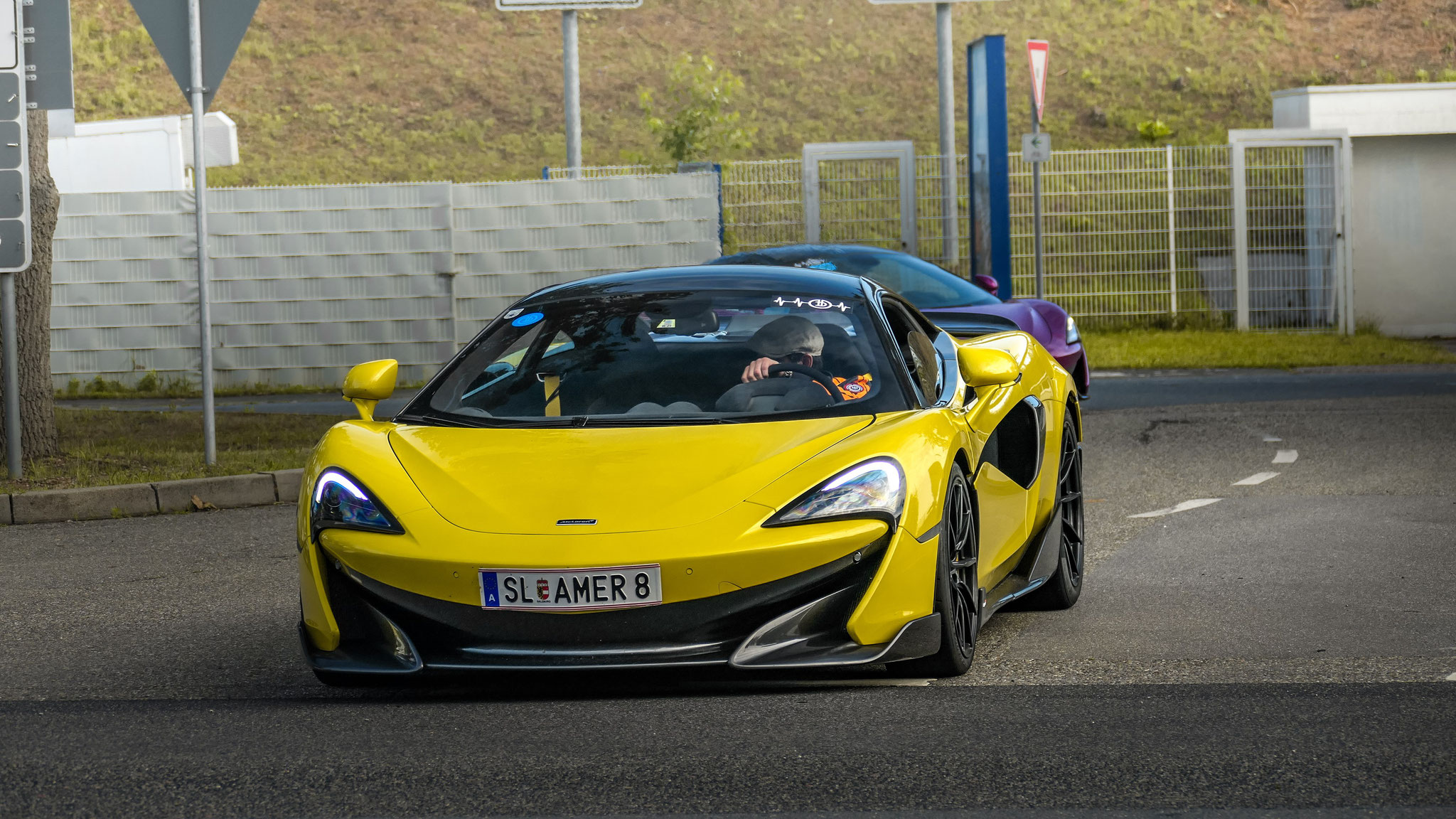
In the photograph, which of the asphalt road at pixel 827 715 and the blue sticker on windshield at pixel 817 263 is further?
the blue sticker on windshield at pixel 817 263

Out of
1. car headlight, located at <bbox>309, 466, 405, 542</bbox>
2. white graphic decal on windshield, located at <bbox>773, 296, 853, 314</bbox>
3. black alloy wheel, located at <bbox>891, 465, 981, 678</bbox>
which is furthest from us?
white graphic decal on windshield, located at <bbox>773, 296, 853, 314</bbox>

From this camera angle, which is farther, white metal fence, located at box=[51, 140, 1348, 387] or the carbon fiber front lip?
white metal fence, located at box=[51, 140, 1348, 387]

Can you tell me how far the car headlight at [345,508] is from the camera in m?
4.77

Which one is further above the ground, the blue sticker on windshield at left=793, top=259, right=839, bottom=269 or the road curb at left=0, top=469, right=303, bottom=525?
the blue sticker on windshield at left=793, top=259, right=839, bottom=269

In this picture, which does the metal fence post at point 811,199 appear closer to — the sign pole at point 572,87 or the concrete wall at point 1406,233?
the sign pole at point 572,87

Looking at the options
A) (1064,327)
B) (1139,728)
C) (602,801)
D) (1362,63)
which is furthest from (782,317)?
(1362,63)

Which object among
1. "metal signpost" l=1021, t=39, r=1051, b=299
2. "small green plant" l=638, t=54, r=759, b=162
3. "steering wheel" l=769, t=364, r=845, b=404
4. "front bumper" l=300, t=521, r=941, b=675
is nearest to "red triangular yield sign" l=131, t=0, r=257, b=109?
"steering wheel" l=769, t=364, r=845, b=404

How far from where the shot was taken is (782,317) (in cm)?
568

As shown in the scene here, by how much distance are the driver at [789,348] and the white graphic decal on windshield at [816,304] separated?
83 millimetres

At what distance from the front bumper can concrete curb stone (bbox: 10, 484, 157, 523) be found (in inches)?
207

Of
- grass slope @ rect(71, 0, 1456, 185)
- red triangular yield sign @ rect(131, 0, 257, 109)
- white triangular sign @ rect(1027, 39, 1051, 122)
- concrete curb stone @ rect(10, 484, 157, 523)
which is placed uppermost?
grass slope @ rect(71, 0, 1456, 185)

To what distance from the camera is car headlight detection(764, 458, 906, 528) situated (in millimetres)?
4633

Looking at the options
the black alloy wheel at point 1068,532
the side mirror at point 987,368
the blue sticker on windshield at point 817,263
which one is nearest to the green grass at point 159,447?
the blue sticker on windshield at point 817,263

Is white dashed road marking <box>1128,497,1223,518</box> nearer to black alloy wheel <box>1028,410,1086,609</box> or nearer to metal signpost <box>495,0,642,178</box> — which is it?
black alloy wheel <box>1028,410,1086,609</box>
